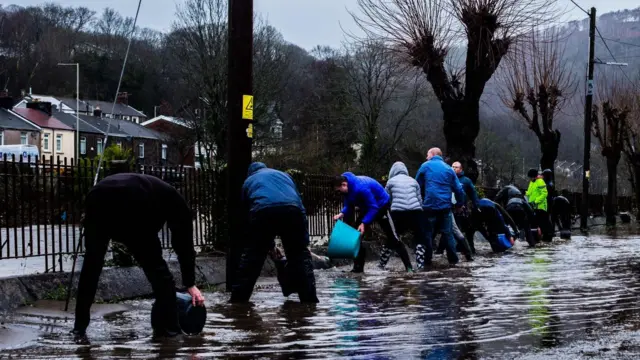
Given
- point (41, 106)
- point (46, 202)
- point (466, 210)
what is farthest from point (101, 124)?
point (46, 202)

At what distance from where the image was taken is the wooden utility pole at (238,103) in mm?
10508

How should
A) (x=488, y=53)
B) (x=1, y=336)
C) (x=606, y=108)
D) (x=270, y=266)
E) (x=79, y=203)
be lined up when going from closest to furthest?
(x=1, y=336) → (x=79, y=203) → (x=270, y=266) → (x=488, y=53) → (x=606, y=108)

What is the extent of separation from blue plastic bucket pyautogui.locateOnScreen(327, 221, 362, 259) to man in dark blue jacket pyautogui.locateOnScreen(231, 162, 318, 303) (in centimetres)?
311

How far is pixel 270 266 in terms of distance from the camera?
1330 cm

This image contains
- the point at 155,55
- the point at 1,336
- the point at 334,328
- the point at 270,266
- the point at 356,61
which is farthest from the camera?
the point at 155,55

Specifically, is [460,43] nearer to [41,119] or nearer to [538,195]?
[538,195]

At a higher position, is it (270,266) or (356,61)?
(356,61)

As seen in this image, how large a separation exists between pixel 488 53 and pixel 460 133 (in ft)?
7.20

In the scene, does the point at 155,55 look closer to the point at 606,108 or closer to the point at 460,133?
the point at 606,108

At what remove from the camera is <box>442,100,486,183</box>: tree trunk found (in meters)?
22.0

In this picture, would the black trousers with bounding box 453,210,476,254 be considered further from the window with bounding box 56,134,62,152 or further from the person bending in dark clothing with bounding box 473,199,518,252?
the window with bounding box 56,134,62,152

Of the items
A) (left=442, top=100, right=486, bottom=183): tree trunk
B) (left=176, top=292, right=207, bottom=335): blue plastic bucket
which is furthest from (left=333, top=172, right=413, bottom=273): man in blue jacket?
(left=442, top=100, right=486, bottom=183): tree trunk

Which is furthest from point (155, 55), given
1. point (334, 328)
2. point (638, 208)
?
point (334, 328)

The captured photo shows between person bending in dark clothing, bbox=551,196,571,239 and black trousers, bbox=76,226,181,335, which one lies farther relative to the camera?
person bending in dark clothing, bbox=551,196,571,239
